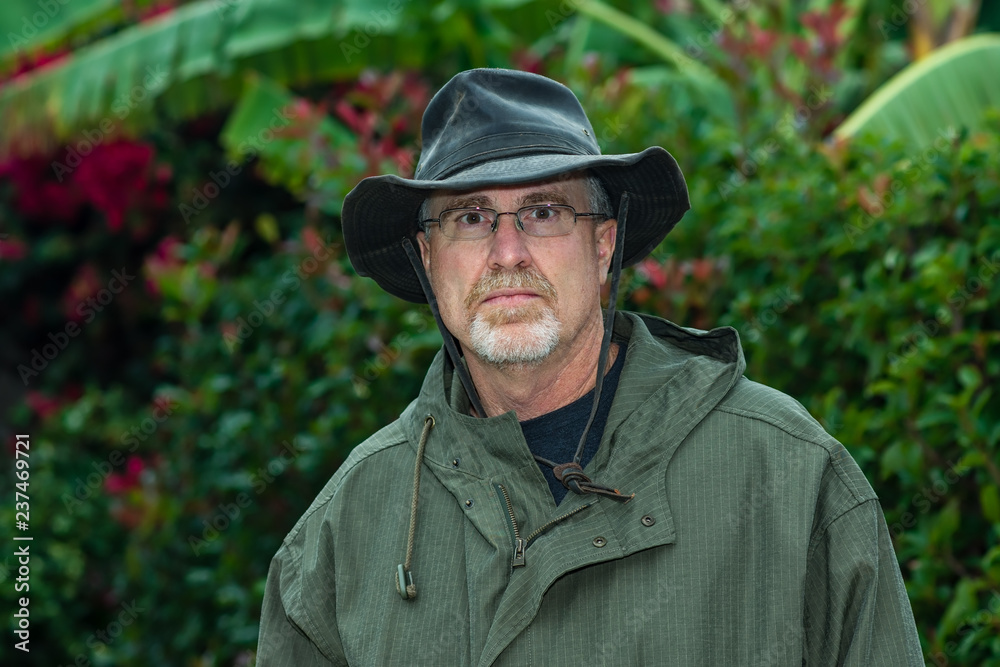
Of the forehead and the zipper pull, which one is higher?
the forehead

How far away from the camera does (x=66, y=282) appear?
771cm

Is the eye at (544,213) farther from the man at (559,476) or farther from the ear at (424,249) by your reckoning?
the ear at (424,249)

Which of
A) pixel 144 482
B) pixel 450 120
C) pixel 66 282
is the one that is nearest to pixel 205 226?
pixel 66 282

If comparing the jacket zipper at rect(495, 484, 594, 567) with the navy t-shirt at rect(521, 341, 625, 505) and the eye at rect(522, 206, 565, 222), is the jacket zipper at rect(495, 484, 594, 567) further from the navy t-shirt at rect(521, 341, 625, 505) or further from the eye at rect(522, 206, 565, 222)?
the eye at rect(522, 206, 565, 222)

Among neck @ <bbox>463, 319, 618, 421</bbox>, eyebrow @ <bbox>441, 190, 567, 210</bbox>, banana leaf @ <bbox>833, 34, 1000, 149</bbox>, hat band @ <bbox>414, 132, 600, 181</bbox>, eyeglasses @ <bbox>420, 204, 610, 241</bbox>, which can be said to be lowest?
neck @ <bbox>463, 319, 618, 421</bbox>

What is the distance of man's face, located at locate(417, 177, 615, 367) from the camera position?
89.5 inches

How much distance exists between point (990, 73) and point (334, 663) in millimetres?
4252

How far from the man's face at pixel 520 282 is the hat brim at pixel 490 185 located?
0.07m

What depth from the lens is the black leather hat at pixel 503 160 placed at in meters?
2.23

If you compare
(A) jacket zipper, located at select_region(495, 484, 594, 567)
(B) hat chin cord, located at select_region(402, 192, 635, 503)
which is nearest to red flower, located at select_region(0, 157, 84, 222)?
(B) hat chin cord, located at select_region(402, 192, 635, 503)

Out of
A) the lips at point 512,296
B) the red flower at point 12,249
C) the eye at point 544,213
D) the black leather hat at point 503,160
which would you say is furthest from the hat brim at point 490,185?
the red flower at point 12,249

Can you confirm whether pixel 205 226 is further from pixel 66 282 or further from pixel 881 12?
pixel 881 12

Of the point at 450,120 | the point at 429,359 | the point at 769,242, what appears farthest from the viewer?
the point at 429,359

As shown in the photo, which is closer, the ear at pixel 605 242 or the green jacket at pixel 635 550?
the green jacket at pixel 635 550
